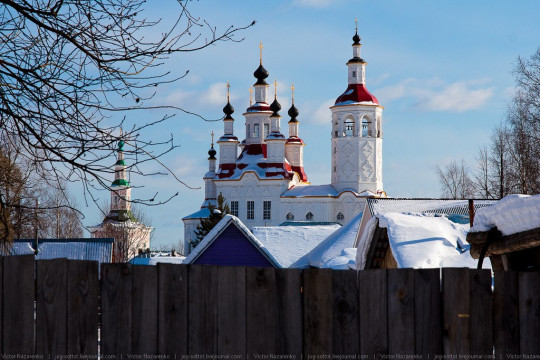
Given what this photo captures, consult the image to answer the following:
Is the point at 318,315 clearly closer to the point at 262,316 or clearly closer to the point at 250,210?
the point at 262,316

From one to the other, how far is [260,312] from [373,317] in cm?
57

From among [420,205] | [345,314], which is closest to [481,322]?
[345,314]

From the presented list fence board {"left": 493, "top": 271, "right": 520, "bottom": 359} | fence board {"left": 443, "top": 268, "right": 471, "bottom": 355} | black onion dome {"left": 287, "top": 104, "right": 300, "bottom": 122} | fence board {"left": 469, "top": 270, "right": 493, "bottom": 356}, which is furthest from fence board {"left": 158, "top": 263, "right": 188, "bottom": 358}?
black onion dome {"left": 287, "top": 104, "right": 300, "bottom": 122}

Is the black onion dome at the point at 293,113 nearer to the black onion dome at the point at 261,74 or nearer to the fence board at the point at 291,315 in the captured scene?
the black onion dome at the point at 261,74

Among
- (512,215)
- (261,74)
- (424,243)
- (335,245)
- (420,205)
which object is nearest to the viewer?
(512,215)

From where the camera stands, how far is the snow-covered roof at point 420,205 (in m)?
21.2

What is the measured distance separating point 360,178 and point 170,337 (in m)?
69.2

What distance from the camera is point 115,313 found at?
4395 mm

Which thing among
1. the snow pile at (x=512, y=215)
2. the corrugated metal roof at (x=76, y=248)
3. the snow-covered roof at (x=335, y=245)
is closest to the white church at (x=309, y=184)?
the corrugated metal roof at (x=76, y=248)

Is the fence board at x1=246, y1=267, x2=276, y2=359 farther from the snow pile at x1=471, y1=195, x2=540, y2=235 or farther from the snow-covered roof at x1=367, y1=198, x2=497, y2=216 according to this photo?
the snow-covered roof at x1=367, y1=198, x2=497, y2=216

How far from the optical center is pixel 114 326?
14.4ft

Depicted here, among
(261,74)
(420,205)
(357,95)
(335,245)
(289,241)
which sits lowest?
(335,245)

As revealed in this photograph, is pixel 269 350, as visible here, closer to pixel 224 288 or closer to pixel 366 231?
pixel 224 288

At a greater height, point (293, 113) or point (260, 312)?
point (293, 113)
